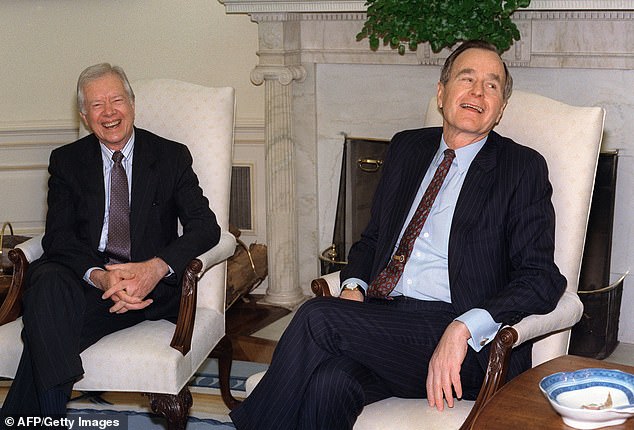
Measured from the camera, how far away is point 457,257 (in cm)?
250

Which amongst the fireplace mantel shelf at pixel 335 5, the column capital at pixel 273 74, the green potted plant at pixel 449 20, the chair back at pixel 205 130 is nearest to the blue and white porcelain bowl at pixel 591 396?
the chair back at pixel 205 130

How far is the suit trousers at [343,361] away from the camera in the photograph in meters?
2.32

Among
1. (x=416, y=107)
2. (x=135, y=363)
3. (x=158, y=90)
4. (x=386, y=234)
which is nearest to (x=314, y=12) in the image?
(x=416, y=107)

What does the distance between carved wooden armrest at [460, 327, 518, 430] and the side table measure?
0.54 feet

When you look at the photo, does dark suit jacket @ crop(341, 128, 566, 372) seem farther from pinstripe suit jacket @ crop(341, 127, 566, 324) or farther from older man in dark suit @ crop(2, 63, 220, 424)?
older man in dark suit @ crop(2, 63, 220, 424)

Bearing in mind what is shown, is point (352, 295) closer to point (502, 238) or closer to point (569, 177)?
point (502, 238)

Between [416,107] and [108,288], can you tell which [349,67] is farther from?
[108,288]

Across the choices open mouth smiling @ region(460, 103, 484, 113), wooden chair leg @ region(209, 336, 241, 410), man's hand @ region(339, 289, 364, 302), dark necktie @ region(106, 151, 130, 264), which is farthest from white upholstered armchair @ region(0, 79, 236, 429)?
open mouth smiling @ region(460, 103, 484, 113)

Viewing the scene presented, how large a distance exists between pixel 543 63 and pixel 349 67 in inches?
35.8

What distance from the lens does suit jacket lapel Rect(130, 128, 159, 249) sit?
2.96 m

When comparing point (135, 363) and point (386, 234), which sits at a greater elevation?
point (386, 234)

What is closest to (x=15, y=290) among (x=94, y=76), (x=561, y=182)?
(x=94, y=76)

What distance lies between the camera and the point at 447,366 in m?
2.24

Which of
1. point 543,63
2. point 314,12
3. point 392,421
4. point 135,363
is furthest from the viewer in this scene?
point 314,12
